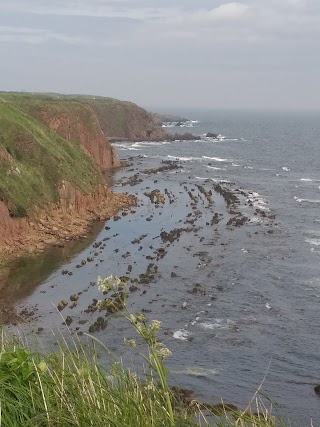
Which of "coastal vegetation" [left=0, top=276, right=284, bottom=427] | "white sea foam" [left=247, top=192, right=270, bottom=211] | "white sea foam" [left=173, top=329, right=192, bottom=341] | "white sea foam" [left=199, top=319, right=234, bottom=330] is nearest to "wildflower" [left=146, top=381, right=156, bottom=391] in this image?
"coastal vegetation" [left=0, top=276, right=284, bottom=427]

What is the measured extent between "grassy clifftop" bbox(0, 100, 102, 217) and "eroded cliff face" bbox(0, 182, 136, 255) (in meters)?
0.86

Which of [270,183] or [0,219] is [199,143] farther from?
[0,219]

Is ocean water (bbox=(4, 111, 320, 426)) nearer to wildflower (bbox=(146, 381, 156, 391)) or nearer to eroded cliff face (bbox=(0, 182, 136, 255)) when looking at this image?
eroded cliff face (bbox=(0, 182, 136, 255))

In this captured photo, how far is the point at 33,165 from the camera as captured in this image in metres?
53.4

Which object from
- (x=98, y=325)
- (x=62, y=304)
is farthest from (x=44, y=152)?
(x=98, y=325)

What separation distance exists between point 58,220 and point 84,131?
38.5 metres

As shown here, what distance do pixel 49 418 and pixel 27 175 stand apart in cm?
4687

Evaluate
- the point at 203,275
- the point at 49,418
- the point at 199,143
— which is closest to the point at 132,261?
the point at 203,275

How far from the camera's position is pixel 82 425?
5.49m

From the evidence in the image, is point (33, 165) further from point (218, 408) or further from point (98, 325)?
point (218, 408)

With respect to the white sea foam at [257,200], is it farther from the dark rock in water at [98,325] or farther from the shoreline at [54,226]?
the dark rock in water at [98,325]

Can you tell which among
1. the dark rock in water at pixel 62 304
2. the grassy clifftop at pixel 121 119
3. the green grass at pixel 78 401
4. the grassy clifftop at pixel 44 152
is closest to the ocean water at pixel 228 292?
the dark rock in water at pixel 62 304

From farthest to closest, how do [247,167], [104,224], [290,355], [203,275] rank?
[247,167], [104,224], [203,275], [290,355]

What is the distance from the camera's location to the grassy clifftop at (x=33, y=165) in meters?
47.4
